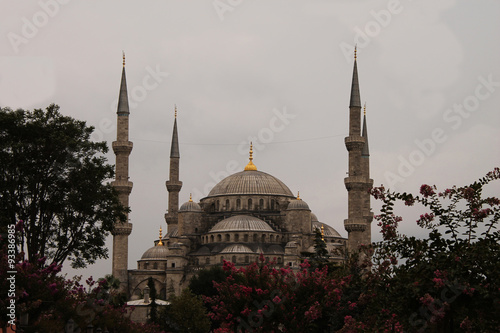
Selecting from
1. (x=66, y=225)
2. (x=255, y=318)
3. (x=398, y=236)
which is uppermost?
Answer: (x=66, y=225)

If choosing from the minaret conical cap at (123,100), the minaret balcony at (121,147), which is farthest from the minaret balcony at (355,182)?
the minaret conical cap at (123,100)

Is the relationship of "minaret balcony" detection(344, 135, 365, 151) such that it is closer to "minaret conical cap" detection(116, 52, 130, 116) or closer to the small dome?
the small dome

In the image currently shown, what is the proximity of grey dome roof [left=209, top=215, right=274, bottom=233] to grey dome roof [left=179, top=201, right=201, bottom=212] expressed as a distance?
272 centimetres

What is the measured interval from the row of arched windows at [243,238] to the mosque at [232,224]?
0.05m

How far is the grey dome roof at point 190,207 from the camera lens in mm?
76938

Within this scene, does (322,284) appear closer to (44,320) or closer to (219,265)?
(44,320)

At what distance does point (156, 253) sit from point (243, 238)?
29.5 feet

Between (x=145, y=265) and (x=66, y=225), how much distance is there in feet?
157

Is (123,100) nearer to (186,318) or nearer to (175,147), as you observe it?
(175,147)

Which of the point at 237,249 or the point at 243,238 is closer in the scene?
the point at 237,249

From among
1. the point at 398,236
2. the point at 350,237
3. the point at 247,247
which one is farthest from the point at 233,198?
the point at 398,236

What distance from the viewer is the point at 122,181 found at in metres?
60.2

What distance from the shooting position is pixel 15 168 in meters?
25.7

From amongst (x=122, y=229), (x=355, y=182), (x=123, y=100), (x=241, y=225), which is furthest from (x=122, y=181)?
(x=355, y=182)
